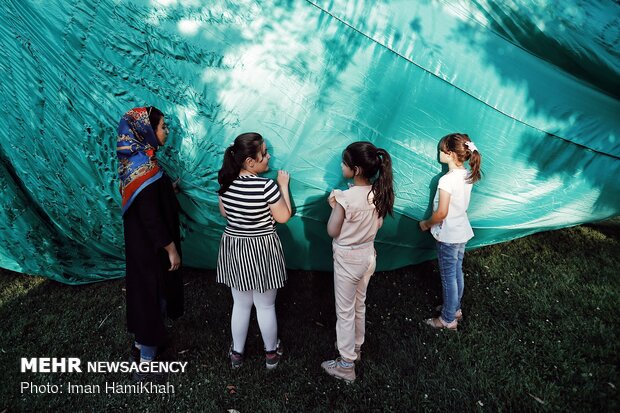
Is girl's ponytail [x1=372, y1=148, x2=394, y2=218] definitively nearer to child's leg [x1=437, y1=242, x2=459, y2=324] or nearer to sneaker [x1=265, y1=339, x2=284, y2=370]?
child's leg [x1=437, y1=242, x2=459, y2=324]

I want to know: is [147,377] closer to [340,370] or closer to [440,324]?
[340,370]

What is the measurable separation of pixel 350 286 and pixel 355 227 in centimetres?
42

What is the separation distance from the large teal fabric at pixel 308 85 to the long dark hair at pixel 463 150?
28cm

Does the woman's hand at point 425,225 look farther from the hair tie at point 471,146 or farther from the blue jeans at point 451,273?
the hair tie at point 471,146

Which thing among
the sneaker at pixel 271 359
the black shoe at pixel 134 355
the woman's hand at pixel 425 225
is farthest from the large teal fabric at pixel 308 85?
the black shoe at pixel 134 355

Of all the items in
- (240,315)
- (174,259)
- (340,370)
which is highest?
(174,259)

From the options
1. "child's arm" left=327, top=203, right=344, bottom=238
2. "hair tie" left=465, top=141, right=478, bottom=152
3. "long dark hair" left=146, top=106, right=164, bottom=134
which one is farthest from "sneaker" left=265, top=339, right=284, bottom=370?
"hair tie" left=465, top=141, right=478, bottom=152

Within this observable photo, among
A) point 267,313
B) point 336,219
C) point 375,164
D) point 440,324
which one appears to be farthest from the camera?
point 440,324

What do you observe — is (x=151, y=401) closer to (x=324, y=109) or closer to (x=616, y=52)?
(x=324, y=109)

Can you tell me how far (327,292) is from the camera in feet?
14.0

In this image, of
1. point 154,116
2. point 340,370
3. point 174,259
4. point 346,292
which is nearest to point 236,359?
point 340,370

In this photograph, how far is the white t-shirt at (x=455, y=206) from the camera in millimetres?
3316

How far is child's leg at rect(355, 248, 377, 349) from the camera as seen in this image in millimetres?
3080

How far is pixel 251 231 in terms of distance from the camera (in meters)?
3.00
